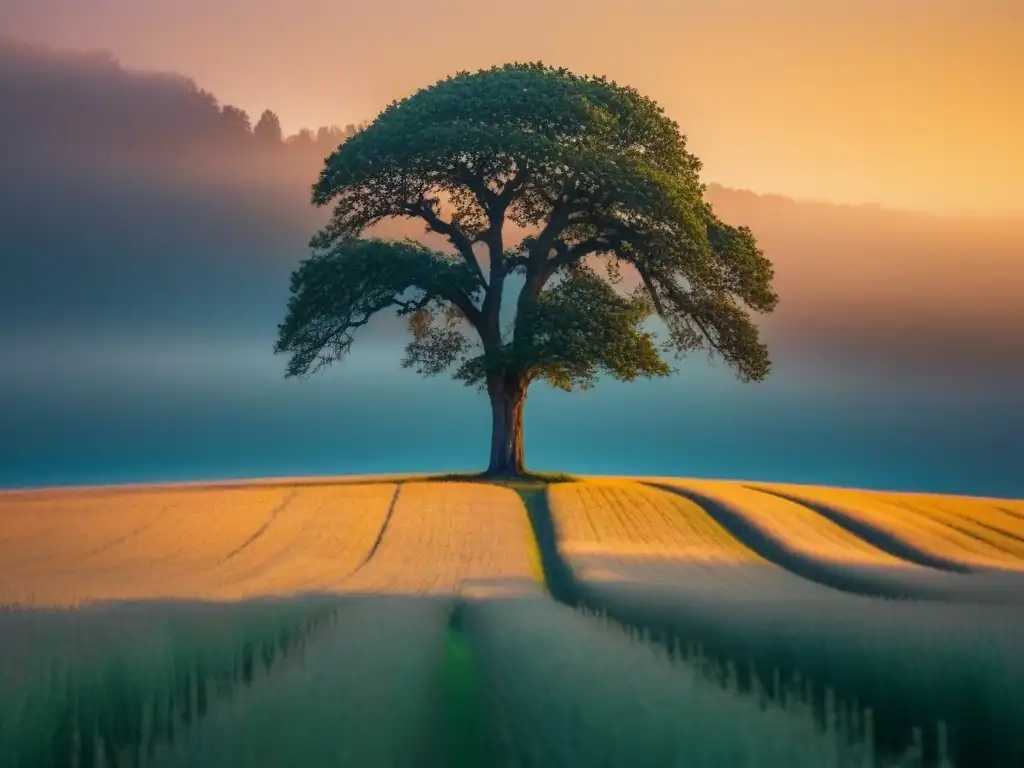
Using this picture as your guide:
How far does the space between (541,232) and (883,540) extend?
52.6ft

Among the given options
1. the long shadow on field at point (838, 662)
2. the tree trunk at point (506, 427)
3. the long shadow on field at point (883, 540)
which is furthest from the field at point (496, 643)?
the tree trunk at point (506, 427)

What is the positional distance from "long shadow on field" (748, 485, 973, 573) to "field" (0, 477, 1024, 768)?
15 cm

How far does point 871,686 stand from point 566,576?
438 inches

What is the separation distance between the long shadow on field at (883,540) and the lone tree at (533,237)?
6154 mm

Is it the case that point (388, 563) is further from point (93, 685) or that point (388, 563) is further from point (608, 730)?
point (608, 730)

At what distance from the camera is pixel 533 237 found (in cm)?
3928

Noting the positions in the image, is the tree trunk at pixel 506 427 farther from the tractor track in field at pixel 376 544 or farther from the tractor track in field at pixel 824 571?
the tractor track in field at pixel 824 571

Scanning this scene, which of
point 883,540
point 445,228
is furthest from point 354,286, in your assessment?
point 883,540

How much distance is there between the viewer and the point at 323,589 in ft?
61.5

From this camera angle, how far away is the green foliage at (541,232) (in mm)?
35312

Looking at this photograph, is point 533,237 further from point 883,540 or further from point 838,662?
point 838,662

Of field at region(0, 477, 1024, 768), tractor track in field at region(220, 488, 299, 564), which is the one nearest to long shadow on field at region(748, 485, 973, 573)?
field at region(0, 477, 1024, 768)

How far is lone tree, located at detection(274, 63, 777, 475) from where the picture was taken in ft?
116

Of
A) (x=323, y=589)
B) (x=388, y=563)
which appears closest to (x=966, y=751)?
(x=323, y=589)
